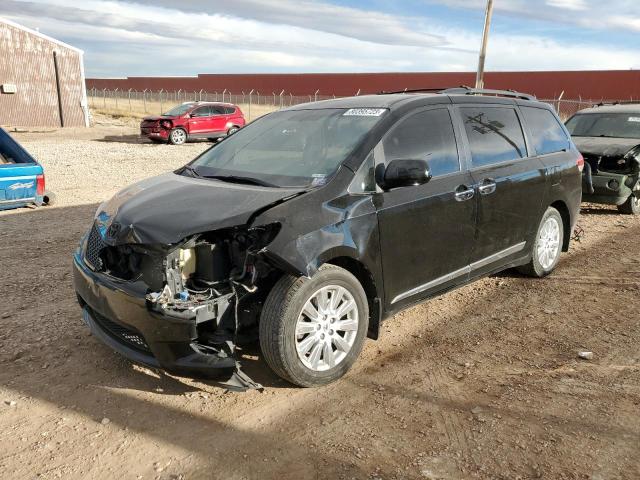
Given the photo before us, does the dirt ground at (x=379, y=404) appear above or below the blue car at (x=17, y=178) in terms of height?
below

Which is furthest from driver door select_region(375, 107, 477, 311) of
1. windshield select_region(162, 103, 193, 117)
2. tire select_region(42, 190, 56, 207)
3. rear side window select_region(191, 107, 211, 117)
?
rear side window select_region(191, 107, 211, 117)

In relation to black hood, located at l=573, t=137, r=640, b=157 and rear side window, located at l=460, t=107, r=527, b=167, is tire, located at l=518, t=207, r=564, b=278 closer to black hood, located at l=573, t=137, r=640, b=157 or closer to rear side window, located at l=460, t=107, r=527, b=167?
rear side window, located at l=460, t=107, r=527, b=167

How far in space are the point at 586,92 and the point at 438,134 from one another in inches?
1635

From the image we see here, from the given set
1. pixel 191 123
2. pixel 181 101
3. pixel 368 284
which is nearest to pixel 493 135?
pixel 368 284

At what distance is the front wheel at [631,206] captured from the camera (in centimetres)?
887

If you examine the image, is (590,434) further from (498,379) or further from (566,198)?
(566,198)

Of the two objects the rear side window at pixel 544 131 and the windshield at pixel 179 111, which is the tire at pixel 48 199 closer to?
the rear side window at pixel 544 131

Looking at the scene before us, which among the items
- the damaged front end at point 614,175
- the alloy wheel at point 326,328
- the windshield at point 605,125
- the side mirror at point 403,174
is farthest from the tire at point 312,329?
the windshield at point 605,125

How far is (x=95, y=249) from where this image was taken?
3.52 metres

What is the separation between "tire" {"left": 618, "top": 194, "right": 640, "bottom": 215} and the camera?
8875 mm

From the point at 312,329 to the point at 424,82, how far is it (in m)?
45.8

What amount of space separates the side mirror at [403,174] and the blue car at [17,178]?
6625 mm

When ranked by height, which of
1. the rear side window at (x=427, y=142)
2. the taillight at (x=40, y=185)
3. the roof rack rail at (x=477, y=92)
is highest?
the roof rack rail at (x=477, y=92)

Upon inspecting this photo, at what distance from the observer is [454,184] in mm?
4086
